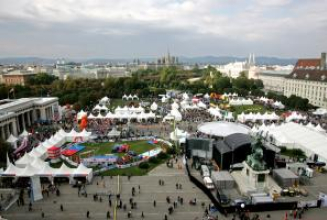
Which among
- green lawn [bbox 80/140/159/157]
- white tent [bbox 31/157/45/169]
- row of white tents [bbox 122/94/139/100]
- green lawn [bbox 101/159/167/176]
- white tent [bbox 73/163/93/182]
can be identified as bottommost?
green lawn [bbox 101/159/167/176]

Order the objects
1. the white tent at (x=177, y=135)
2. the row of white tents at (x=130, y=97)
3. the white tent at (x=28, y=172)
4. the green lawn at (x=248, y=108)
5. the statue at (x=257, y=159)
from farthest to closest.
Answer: the row of white tents at (x=130, y=97) < the green lawn at (x=248, y=108) < the white tent at (x=177, y=135) < the white tent at (x=28, y=172) < the statue at (x=257, y=159)

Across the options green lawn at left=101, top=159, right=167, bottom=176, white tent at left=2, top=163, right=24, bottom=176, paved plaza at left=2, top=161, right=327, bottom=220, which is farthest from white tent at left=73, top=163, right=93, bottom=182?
white tent at left=2, top=163, right=24, bottom=176

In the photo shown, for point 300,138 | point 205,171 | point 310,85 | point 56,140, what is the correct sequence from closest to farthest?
point 205,171, point 300,138, point 56,140, point 310,85

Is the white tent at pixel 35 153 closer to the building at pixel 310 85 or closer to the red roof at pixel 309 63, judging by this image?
the building at pixel 310 85

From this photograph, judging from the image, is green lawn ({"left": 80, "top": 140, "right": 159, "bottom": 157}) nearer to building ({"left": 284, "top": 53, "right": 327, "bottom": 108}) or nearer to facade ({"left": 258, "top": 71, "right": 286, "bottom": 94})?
building ({"left": 284, "top": 53, "right": 327, "bottom": 108})

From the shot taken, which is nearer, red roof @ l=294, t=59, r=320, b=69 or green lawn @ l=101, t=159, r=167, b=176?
green lawn @ l=101, t=159, r=167, b=176

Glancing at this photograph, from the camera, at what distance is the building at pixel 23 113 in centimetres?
4754

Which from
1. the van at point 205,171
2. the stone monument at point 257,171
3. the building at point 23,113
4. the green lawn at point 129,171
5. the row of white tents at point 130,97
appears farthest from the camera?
the row of white tents at point 130,97

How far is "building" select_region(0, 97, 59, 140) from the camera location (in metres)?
47.5

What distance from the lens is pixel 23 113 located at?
180 ft

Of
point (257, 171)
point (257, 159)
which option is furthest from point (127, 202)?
point (257, 159)

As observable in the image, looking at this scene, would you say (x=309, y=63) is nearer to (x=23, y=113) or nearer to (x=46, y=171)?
(x=23, y=113)

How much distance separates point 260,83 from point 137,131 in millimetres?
96189

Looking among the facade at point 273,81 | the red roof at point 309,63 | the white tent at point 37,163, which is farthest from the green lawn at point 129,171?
the red roof at point 309,63
